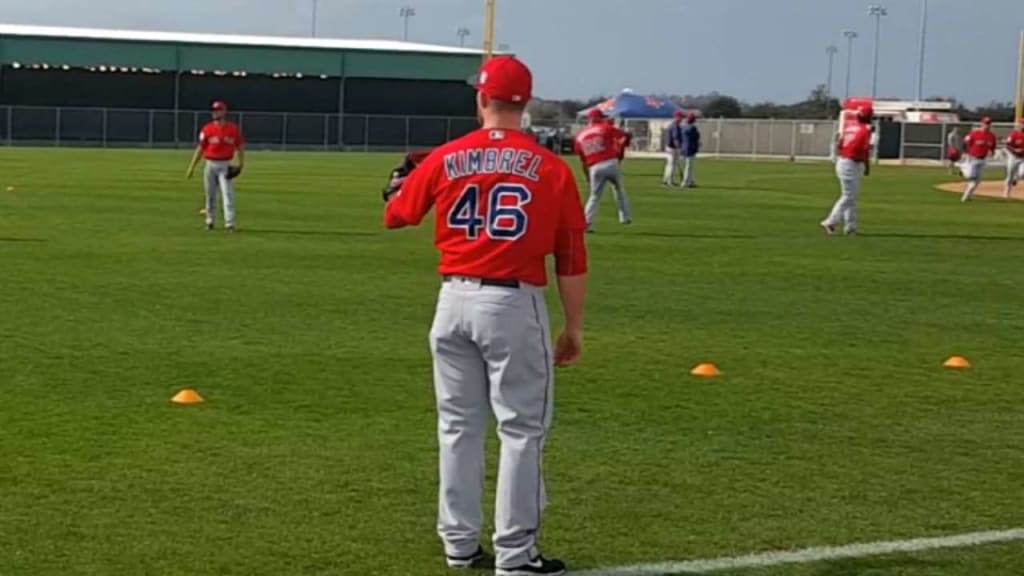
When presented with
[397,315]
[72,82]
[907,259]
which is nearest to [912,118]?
[72,82]

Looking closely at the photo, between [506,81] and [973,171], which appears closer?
[506,81]

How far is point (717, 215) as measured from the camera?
30.8m

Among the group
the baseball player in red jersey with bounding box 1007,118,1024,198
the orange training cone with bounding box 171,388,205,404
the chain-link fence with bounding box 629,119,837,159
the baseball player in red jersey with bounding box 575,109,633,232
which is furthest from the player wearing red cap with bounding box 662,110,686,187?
the chain-link fence with bounding box 629,119,837,159

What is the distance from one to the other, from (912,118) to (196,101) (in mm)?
39129

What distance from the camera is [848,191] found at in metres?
24.4

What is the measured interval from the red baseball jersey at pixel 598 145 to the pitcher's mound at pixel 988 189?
61.9ft

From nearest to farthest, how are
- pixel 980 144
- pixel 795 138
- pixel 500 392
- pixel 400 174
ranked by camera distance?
pixel 500 392 < pixel 400 174 < pixel 980 144 < pixel 795 138

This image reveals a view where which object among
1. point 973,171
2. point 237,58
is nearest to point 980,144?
point 973,171

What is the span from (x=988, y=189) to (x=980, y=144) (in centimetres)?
830

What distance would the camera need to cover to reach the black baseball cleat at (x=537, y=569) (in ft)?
20.6

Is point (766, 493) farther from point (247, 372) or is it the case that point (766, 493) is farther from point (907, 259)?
point (907, 259)

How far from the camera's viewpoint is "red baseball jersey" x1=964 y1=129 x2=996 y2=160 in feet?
123

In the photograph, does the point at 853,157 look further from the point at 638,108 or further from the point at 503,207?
the point at 638,108

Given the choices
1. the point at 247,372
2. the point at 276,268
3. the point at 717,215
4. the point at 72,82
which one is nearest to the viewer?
the point at 247,372
